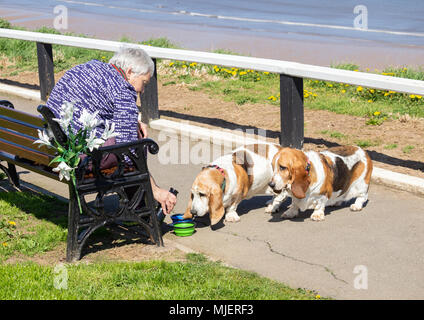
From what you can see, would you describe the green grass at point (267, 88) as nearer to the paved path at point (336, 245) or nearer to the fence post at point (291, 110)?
the fence post at point (291, 110)

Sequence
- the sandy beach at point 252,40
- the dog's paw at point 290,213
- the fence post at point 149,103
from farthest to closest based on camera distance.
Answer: the sandy beach at point 252,40 → the fence post at point 149,103 → the dog's paw at point 290,213

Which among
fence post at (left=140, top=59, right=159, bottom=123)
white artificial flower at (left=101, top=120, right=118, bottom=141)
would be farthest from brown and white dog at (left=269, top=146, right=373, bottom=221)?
fence post at (left=140, top=59, right=159, bottom=123)

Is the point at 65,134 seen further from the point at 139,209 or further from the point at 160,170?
the point at 160,170

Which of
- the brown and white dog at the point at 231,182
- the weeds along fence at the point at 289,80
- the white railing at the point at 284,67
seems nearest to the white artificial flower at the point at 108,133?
the brown and white dog at the point at 231,182

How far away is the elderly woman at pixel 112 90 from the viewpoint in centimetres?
579

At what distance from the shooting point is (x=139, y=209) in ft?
19.4

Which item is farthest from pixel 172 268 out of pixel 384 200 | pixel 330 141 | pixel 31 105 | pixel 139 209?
pixel 31 105

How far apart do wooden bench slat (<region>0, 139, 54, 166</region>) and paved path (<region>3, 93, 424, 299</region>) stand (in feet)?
3.54

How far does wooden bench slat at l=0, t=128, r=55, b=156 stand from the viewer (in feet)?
19.1

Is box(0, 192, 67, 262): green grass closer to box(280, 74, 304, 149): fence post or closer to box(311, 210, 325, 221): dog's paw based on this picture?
box(311, 210, 325, 221): dog's paw

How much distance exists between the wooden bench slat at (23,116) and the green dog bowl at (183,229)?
1501mm

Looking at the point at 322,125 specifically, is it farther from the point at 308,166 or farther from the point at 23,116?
the point at 23,116
